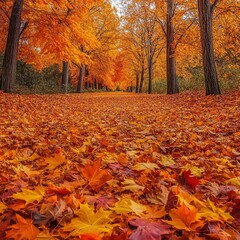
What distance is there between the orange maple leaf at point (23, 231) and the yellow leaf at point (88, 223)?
0.45 ft

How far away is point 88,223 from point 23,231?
286mm

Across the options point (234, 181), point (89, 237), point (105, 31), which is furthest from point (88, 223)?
point (105, 31)

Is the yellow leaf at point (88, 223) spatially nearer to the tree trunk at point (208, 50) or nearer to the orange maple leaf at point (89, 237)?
the orange maple leaf at point (89, 237)

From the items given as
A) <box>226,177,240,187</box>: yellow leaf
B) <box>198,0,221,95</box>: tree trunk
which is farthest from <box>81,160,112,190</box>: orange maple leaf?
<box>198,0,221,95</box>: tree trunk

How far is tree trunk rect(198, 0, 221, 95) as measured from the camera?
9.12 metres

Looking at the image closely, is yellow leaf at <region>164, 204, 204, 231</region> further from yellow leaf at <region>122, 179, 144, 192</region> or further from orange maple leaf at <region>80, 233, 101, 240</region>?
yellow leaf at <region>122, 179, 144, 192</region>

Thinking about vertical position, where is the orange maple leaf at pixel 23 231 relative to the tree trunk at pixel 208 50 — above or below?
below

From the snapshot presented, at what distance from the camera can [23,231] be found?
3.72 ft

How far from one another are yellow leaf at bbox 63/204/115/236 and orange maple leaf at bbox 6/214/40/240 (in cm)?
14

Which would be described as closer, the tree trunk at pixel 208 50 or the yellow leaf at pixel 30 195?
the yellow leaf at pixel 30 195

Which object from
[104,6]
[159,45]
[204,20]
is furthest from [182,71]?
[204,20]

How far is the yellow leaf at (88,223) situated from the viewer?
107cm

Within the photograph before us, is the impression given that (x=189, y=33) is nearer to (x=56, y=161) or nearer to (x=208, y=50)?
(x=208, y=50)

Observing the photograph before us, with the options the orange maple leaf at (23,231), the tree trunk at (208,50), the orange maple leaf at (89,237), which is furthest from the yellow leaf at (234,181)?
the tree trunk at (208,50)
